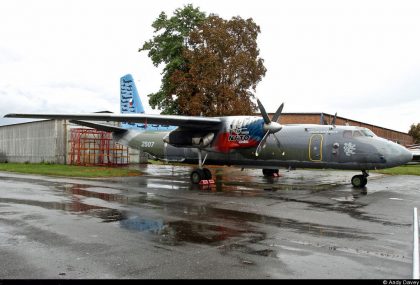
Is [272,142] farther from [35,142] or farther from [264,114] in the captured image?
[35,142]

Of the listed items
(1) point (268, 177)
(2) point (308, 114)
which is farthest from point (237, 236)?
(2) point (308, 114)

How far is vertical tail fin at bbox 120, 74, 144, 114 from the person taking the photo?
1056 inches

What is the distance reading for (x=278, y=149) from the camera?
63.1ft

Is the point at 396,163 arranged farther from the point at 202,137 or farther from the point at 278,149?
the point at 202,137

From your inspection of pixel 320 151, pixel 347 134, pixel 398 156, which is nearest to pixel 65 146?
pixel 320 151

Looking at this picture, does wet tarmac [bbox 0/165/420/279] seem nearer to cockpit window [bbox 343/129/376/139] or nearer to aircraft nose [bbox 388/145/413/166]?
aircraft nose [bbox 388/145/413/166]

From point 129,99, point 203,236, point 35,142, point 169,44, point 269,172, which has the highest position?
point 169,44

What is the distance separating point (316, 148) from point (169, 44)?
22570 millimetres

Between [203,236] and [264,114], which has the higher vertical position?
[264,114]

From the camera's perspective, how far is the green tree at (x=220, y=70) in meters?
31.8

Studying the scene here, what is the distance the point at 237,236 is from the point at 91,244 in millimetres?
2861

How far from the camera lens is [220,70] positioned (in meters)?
32.0

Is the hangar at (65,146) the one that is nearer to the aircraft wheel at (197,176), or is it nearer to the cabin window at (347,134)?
the cabin window at (347,134)

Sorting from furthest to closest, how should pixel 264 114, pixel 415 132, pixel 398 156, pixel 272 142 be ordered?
pixel 415 132, pixel 272 142, pixel 264 114, pixel 398 156
